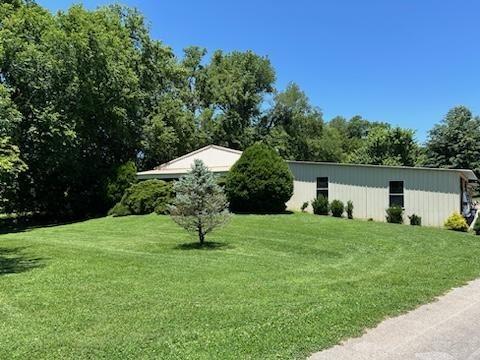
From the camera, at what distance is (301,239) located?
14.5m

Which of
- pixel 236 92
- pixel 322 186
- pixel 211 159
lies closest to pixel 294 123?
pixel 236 92

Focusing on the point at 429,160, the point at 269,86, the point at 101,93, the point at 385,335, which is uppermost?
the point at 269,86

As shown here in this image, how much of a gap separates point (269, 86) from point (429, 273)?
37.2 metres

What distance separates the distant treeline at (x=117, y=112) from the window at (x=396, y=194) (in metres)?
14.4

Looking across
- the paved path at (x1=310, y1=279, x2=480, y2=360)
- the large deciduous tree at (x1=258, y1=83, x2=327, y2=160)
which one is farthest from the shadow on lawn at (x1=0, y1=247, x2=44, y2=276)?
the large deciduous tree at (x1=258, y1=83, x2=327, y2=160)

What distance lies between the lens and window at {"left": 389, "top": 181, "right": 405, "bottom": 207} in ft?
68.2

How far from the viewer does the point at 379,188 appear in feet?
69.8

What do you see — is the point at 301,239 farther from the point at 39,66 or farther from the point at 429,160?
the point at 429,160

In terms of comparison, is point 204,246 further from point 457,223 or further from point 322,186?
point 457,223

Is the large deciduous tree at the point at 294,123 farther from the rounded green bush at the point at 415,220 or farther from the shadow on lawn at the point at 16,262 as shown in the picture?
the shadow on lawn at the point at 16,262

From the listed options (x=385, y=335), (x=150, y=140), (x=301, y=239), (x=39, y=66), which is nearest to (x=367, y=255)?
(x=301, y=239)

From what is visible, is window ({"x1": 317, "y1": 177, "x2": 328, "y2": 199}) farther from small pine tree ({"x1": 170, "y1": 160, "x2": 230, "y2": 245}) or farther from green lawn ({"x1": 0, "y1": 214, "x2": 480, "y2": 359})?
small pine tree ({"x1": 170, "y1": 160, "x2": 230, "y2": 245})

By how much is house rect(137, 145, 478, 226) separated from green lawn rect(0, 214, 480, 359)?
16.6 ft

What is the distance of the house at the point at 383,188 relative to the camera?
64.7 feet
